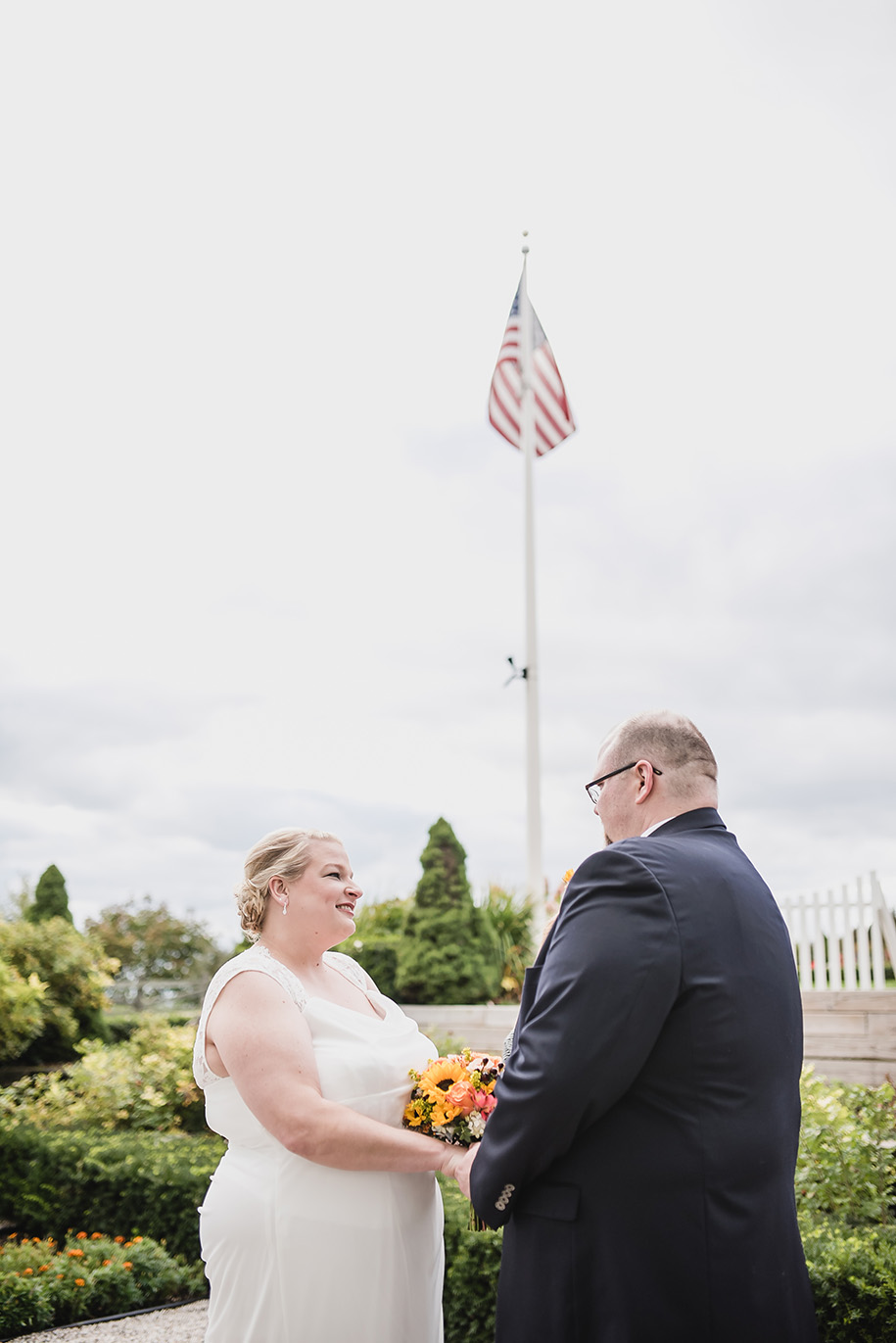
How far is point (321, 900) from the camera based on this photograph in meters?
3.25

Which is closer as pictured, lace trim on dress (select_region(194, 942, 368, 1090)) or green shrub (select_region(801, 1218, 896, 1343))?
lace trim on dress (select_region(194, 942, 368, 1090))

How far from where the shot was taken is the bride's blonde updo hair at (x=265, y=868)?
3.26 m

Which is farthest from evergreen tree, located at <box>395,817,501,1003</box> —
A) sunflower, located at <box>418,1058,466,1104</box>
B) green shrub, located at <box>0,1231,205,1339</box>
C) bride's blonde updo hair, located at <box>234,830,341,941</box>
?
sunflower, located at <box>418,1058,466,1104</box>

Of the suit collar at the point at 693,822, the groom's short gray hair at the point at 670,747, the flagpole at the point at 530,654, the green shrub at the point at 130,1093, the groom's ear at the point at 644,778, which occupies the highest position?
the flagpole at the point at 530,654

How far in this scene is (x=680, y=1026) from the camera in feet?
7.22

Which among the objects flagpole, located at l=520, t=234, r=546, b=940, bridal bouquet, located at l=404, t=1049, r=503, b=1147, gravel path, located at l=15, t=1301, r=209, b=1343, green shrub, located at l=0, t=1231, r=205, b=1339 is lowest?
gravel path, located at l=15, t=1301, r=209, b=1343

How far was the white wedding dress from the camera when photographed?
285cm

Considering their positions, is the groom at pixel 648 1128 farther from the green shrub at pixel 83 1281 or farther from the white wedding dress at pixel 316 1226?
the green shrub at pixel 83 1281

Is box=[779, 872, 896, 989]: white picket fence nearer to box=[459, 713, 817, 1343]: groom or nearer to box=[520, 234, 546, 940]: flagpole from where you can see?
box=[520, 234, 546, 940]: flagpole

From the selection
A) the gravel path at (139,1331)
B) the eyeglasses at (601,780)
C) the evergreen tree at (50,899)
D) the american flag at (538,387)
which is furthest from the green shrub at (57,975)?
the eyeglasses at (601,780)

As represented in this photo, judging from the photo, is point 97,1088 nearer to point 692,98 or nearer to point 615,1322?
point 615,1322

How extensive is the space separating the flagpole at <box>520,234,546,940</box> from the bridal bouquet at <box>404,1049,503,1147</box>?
9.27 metres

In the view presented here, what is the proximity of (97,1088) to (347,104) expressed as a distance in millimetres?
10335

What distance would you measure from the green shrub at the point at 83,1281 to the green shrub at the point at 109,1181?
29 centimetres
